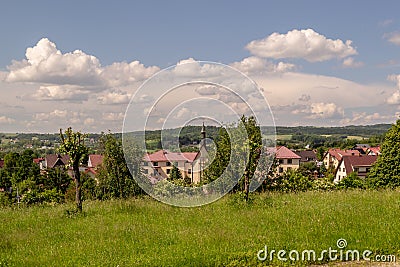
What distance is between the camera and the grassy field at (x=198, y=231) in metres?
7.14

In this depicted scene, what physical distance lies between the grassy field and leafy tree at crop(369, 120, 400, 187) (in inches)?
896

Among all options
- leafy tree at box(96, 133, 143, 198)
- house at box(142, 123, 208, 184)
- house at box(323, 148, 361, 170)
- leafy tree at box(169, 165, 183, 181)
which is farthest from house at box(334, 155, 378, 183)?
house at box(142, 123, 208, 184)

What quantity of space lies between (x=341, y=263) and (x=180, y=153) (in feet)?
22.3

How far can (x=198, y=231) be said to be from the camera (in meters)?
8.64

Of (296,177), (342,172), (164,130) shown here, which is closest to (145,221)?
(164,130)

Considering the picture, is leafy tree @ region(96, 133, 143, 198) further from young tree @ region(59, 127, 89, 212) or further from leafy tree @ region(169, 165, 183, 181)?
young tree @ region(59, 127, 89, 212)

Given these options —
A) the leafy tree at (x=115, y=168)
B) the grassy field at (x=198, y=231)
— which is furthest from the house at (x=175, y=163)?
the leafy tree at (x=115, y=168)

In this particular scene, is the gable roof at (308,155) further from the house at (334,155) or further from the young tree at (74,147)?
the young tree at (74,147)

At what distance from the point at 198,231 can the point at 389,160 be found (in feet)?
97.9

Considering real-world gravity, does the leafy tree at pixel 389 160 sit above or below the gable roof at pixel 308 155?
above

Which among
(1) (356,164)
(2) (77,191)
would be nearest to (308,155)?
(1) (356,164)

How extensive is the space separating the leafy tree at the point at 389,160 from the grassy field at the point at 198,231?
22.7 metres

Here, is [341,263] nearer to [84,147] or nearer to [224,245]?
[224,245]

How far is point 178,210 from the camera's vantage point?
1133 centimetres
